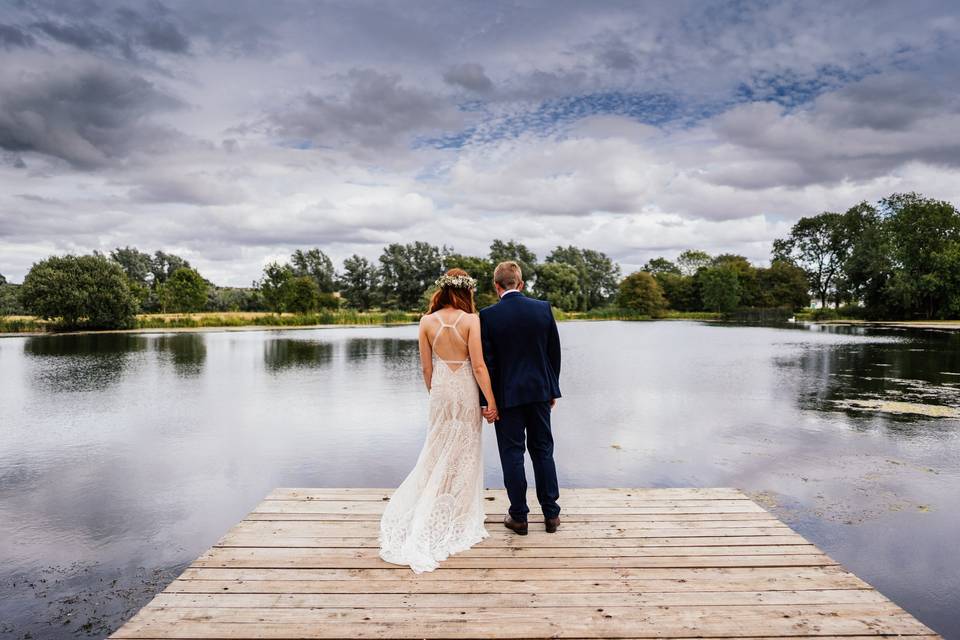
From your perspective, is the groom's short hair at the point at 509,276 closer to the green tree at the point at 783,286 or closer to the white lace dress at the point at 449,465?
the white lace dress at the point at 449,465

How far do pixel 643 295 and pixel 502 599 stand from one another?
78.3 metres

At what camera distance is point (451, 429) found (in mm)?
4082

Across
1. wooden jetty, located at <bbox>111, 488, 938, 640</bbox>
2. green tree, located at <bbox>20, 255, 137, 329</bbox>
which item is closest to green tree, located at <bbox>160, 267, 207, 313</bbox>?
green tree, located at <bbox>20, 255, 137, 329</bbox>

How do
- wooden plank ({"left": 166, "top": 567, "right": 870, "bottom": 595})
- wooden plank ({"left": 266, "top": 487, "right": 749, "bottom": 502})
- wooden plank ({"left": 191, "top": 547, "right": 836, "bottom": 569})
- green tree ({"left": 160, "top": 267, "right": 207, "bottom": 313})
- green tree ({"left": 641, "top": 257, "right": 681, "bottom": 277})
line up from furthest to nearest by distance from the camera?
1. green tree ({"left": 641, "top": 257, "right": 681, "bottom": 277})
2. green tree ({"left": 160, "top": 267, "right": 207, "bottom": 313})
3. wooden plank ({"left": 266, "top": 487, "right": 749, "bottom": 502})
4. wooden plank ({"left": 191, "top": 547, "right": 836, "bottom": 569})
5. wooden plank ({"left": 166, "top": 567, "right": 870, "bottom": 595})

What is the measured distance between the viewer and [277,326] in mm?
48531

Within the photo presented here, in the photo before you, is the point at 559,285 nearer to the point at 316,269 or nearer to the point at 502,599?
the point at 316,269

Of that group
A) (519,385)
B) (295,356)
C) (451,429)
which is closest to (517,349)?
(519,385)

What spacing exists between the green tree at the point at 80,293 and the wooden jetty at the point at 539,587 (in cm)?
4523

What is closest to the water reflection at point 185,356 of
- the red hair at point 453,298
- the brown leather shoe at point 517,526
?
the red hair at point 453,298

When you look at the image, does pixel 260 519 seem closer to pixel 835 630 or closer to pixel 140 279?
pixel 835 630

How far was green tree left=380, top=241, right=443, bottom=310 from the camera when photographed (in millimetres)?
70688

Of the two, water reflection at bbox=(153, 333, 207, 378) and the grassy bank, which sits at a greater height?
the grassy bank

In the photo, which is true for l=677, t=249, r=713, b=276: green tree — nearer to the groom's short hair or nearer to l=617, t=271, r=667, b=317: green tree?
l=617, t=271, r=667, b=317: green tree

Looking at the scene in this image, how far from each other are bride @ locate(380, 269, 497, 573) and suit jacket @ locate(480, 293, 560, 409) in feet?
0.39
